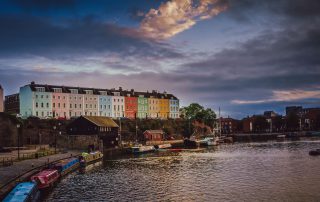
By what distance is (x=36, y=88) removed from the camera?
407 feet

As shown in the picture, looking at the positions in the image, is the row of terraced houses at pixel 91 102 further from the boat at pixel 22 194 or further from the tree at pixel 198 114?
the boat at pixel 22 194

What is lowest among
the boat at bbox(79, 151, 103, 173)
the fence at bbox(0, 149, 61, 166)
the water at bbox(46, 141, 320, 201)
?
the water at bbox(46, 141, 320, 201)

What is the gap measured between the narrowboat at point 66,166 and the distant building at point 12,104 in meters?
77.9

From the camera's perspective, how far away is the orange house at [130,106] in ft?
515

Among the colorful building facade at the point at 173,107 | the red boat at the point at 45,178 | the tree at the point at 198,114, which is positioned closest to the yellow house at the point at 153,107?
the colorful building facade at the point at 173,107

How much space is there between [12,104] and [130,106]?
49.8 m

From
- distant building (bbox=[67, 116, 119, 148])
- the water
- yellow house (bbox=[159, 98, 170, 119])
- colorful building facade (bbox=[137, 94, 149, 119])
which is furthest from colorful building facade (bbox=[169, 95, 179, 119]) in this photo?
the water

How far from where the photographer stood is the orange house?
15696 centimetres

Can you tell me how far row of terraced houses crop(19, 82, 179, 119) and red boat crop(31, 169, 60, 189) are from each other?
7898cm

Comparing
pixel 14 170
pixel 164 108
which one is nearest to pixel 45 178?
pixel 14 170

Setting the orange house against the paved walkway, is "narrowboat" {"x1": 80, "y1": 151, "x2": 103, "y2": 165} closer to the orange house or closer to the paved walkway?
the paved walkway

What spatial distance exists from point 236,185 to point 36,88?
96.7 metres

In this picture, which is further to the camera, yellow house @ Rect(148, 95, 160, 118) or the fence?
yellow house @ Rect(148, 95, 160, 118)

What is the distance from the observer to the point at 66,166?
5775cm
